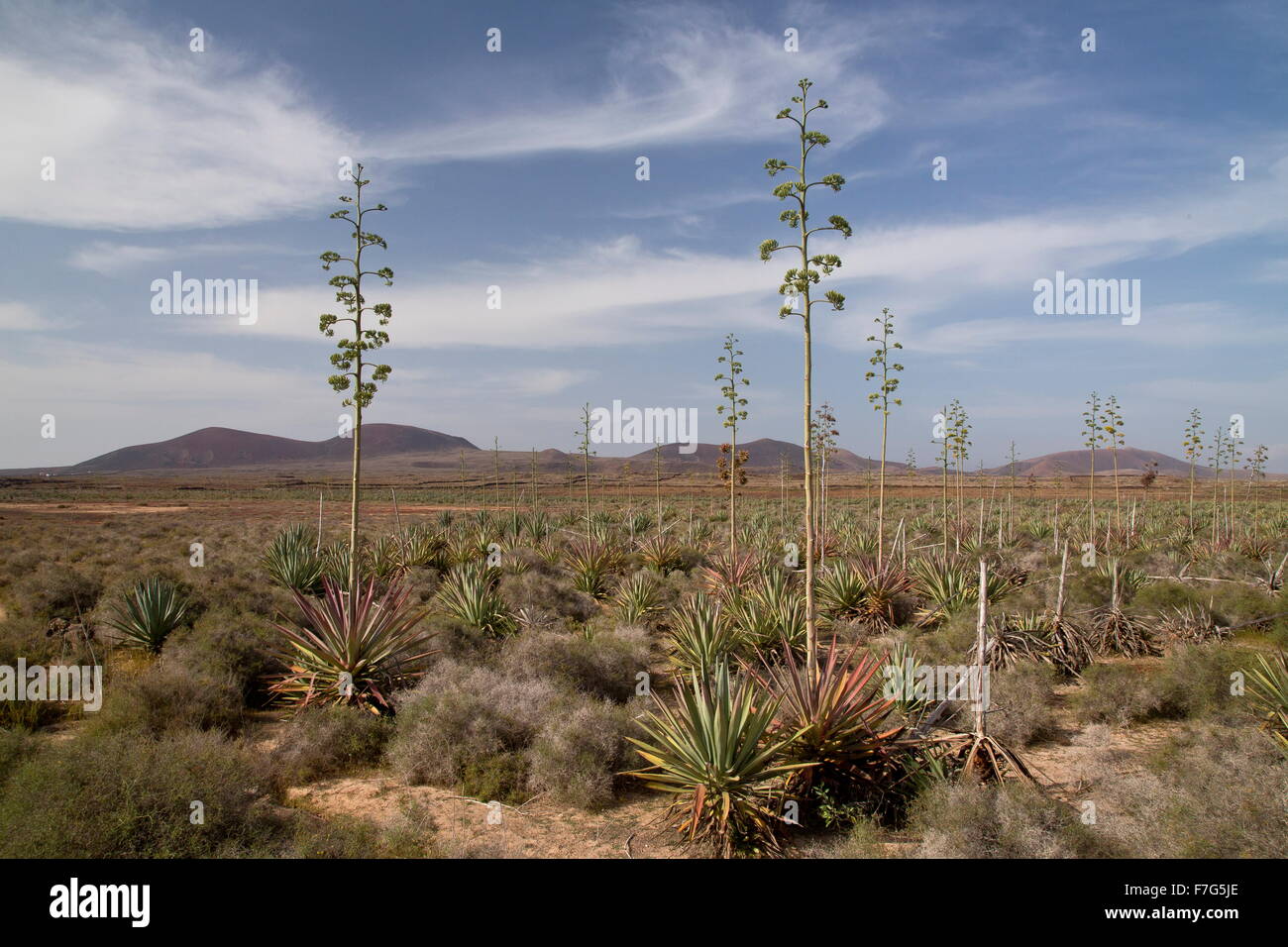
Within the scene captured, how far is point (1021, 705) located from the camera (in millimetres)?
7438

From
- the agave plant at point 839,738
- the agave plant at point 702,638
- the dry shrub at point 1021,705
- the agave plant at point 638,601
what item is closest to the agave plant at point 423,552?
the agave plant at point 638,601

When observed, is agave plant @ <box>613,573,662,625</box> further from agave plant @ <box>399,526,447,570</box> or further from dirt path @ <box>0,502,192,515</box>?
dirt path @ <box>0,502,192,515</box>

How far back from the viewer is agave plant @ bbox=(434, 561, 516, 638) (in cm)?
1027

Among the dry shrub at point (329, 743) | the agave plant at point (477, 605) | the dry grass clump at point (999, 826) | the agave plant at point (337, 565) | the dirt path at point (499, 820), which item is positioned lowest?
the dirt path at point (499, 820)

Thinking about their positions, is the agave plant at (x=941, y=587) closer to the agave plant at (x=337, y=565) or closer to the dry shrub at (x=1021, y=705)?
the dry shrub at (x=1021, y=705)

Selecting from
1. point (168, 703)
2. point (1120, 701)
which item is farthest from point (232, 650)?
point (1120, 701)

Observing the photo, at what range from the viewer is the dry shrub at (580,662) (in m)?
7.93

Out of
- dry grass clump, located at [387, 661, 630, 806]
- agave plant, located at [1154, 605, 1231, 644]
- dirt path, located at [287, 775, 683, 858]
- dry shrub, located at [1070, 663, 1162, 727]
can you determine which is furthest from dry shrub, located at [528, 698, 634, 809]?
agave plant, located at [1154, 605, 1231, 644]

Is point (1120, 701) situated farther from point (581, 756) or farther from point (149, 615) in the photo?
point (149, 615)

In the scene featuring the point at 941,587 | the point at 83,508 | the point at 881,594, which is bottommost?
the point at 881,594

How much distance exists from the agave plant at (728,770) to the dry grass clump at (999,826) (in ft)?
3.19

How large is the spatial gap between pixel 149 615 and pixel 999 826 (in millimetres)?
10938
